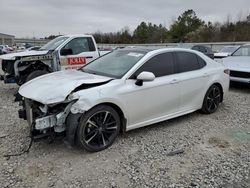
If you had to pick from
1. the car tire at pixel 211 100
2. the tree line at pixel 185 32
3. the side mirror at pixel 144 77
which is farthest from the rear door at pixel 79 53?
the tree line at pixel 185 32

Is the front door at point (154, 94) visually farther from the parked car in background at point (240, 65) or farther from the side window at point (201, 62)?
the parked car in background at point (240, 65)

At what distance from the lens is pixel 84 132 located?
366 cm

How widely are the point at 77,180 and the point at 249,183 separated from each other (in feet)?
6.79

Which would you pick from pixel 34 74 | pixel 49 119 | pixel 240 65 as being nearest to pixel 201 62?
pixel 240 65

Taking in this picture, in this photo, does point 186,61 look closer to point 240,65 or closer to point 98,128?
point 98,128

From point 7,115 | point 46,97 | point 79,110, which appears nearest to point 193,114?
point 79,110

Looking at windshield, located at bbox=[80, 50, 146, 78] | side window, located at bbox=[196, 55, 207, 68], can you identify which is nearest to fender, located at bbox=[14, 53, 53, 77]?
windshield, located at bbox=[80, 50, 146, 78]

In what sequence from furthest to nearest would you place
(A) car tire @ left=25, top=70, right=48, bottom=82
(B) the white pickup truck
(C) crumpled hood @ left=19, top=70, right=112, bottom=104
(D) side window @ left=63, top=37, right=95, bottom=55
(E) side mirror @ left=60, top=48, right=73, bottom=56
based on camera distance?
(D) side window @ left=63, top=37, right=95, bottom=55, (E) side mirror @ left=60, top=48, right=73, bottom=56, (B) the white pickup truck, (A) car tire @ left=25, top=70, right=48, bottom=82, (C) crumpled hood @ left=19, top=70, right=112, bottom=104

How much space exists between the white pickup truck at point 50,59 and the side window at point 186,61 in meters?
4.18

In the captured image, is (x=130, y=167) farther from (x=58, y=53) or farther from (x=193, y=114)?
(x=58, y=53)

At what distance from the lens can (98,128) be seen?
380cm

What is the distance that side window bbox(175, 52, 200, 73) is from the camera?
16.4ft

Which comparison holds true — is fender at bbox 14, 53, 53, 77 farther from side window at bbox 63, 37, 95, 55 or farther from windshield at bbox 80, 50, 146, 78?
windshield at bbox 80, 50, 146, 78

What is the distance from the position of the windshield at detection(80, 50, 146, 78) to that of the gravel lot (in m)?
1.12
